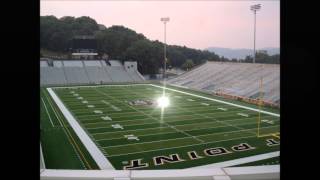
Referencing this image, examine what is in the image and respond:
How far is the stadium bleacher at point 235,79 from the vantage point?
2469 cm

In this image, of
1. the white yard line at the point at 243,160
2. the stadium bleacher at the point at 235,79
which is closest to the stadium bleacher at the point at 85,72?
the stadium bleacher at the point at 235,79

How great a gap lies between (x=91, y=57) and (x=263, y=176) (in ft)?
136

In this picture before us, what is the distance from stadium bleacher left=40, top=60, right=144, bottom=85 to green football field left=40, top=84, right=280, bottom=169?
1484 cm

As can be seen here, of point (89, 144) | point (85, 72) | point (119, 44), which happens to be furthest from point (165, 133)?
point (119, 44)

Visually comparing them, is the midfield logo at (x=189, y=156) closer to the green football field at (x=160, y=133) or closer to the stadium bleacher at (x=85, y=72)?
the green football field at (x=160, y=133)

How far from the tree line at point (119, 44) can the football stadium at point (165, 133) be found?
50.9ft

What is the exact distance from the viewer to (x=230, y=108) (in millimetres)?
18672

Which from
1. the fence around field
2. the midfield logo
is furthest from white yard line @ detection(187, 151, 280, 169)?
the fence around field

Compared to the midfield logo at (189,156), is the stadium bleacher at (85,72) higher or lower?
higher

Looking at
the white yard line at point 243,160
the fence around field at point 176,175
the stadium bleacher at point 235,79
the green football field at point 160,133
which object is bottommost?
the white yard line at point 243,160

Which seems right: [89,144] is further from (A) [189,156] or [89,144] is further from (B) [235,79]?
(B) [235,79]

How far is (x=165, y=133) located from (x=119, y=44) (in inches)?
1443
